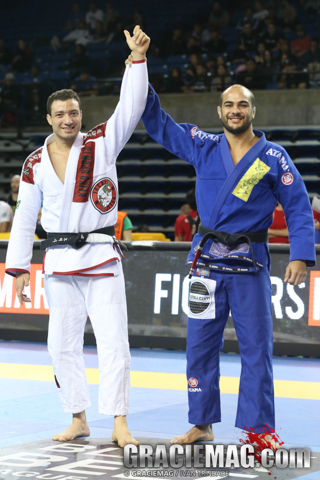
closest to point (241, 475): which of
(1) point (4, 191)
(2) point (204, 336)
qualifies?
(2) point (204, 336)

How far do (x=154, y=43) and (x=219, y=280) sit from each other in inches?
526

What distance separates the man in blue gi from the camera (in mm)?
3502

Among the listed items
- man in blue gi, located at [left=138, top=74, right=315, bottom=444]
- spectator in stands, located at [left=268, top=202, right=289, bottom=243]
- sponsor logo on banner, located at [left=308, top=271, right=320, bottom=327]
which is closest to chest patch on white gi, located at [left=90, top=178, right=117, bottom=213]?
man in blue gi, located at [left=138, top=74, right=315, bottom=444]

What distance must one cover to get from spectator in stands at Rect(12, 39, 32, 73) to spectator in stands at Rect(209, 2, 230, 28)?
4.67 metres

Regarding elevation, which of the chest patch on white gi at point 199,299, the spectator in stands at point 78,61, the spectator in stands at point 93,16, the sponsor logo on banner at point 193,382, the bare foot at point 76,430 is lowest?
the bare foot at point 76,430

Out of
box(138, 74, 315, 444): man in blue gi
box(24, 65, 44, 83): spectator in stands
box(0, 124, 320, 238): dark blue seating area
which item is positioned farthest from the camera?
box(24, 65, 44, 83): spectator in stands

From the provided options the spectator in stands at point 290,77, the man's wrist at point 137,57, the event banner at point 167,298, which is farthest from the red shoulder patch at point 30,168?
the spectator in stands at point 290,77

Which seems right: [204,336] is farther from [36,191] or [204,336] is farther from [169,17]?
[169,17]

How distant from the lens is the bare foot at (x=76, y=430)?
3629mm

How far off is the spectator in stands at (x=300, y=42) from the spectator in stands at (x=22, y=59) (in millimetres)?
6689

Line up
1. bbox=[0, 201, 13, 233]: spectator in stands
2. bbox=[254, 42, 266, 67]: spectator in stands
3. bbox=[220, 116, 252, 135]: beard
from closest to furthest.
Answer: bbox=[220, 116, 252, 135]: beard < bbox=[0, 201, 13, 233]: spectator in stands < bbox=[254, 42, 266, 67]: spectator in stands

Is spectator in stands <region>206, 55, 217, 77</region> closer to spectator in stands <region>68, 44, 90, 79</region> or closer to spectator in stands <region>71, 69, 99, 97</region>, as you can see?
spectator in stands <region>71, 69, 99, 97</region>

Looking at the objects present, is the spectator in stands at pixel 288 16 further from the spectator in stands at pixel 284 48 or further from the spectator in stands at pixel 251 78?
the spectator in stands at pixel 251 78

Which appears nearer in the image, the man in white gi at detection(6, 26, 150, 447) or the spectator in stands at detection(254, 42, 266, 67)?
the man in white gi at detection(6, 26, 150, 447)
